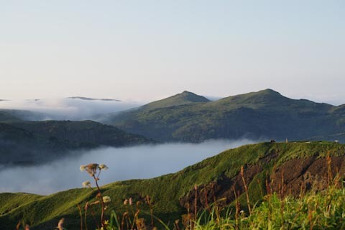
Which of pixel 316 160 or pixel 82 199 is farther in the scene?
pixel 82 199

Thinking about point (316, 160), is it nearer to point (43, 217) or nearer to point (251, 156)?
point (251, 156)

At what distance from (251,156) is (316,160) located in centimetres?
1942

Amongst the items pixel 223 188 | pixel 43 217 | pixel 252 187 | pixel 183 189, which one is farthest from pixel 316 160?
pixel 43 217

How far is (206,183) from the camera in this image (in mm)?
116438

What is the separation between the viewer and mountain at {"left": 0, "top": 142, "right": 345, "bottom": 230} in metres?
113

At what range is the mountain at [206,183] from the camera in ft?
370

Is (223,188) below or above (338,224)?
below

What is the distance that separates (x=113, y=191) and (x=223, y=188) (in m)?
35.5

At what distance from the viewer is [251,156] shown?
126875 millimetres

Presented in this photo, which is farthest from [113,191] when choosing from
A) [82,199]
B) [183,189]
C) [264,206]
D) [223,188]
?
[264,206]

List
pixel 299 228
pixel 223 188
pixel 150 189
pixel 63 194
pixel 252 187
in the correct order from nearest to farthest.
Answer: pixel 299 228, pixel 252 187, pixel 223 188, pixel 150 189, pixel 63 194

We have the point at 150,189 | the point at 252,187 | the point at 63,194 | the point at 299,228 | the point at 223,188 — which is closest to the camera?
the point at 299,228

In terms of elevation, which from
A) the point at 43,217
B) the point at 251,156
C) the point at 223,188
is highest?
the point at 251,156

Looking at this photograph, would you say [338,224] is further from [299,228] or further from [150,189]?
[150,189]
